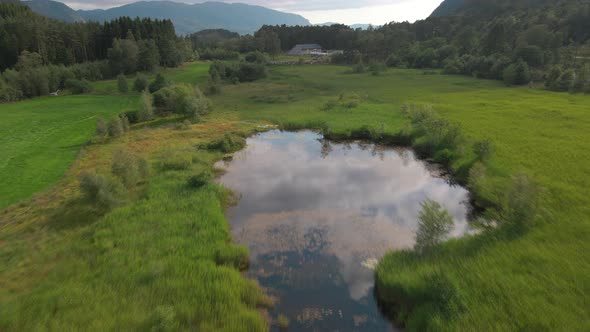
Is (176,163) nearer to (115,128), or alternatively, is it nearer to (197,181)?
(197,181)

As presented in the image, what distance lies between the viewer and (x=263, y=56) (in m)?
133

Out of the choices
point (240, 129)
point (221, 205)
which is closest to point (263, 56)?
point (240, 129)

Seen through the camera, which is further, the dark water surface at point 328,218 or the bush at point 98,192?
the bush at point 98,192

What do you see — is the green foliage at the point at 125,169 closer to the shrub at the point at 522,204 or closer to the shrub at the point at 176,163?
the shrub at the point at 176,163

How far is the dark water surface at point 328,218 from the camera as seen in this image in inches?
661

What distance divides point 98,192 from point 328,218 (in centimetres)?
1705

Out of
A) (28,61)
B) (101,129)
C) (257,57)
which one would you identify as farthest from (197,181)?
(257,57)

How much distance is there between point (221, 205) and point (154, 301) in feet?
38.4

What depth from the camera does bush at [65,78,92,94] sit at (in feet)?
265

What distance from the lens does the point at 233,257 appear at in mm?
18906

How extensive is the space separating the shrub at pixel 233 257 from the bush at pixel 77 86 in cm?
8254

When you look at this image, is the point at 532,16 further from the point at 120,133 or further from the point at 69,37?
the point at 69,37

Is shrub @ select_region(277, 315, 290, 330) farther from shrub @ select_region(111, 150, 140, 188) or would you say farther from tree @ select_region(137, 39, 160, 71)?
tree @ select_region(137, 39, 160, 71)

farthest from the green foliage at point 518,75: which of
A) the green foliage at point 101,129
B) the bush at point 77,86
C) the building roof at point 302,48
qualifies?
the building roof at point 302,48
